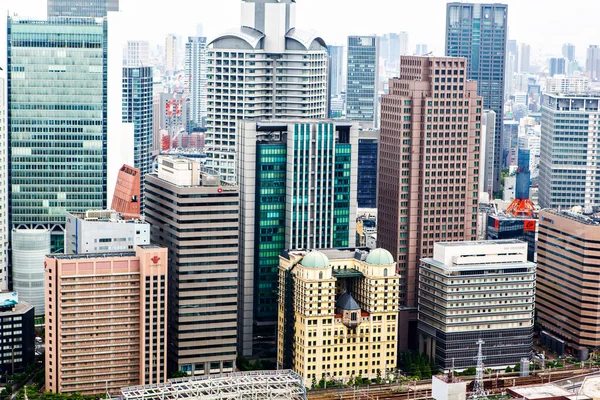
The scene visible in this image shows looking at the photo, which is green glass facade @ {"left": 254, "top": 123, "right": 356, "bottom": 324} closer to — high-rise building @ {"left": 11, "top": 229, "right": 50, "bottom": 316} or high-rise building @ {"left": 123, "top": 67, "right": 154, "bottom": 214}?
high-rise building @ {"left": 11, "top": 229, "right": 50, "bottom": 316}

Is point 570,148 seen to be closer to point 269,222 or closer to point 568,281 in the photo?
point 568,281

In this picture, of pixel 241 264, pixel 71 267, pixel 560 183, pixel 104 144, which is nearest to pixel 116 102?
pixel 104 144

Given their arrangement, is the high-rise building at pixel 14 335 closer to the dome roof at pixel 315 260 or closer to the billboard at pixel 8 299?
the billboard at pixel 8 299

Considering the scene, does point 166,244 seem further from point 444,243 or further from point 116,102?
point 116,102

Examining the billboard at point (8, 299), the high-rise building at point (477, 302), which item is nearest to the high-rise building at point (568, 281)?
the high-rise building at point (477, 302)

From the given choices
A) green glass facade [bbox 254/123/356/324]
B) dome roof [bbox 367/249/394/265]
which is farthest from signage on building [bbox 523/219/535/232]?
dome roof [bbox 367/249/394/265]

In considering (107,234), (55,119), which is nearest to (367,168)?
(55,119)
